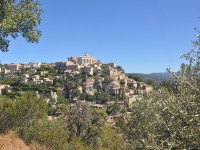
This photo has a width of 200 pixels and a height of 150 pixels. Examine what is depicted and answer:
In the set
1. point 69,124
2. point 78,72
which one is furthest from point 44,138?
point 78,72

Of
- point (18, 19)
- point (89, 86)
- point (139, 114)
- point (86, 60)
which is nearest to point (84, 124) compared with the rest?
point (139, 114)

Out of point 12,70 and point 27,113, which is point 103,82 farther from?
point 27,113

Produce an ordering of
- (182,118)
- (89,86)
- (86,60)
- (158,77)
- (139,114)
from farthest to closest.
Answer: (86,60), (158,77), (89,86), (139,114), (182,118)

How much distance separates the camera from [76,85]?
386 feet

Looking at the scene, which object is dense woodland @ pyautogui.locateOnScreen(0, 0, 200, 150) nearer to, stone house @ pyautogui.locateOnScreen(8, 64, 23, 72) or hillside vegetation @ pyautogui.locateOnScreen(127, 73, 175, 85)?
hillside vegetation @ pyautogui.locateOnScreen(127, 73, 175, 85)

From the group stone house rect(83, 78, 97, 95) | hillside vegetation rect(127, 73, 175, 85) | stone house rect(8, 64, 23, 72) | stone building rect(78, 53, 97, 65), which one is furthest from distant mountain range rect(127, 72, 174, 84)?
stone house rect(8, 64, 23, 72)

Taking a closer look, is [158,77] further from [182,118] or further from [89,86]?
[182,118]

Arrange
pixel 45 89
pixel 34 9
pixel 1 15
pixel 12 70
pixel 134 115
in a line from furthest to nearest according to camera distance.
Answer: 1. pixel 12 70
2. pixel 45 89
3. pixel 134 115
4. pixel 34 9
5. pixel 1 15

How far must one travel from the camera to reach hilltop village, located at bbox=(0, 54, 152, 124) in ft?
328

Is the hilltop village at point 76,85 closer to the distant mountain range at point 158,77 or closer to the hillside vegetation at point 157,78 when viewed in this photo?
the hillside vegetation at point 157,78

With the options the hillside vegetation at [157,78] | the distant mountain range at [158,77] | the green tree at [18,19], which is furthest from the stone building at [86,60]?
the green tree at [18,19]

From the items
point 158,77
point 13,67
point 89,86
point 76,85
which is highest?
point 13,67

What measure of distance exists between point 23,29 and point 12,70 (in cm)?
14642

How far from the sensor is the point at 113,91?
11544 centimetres
